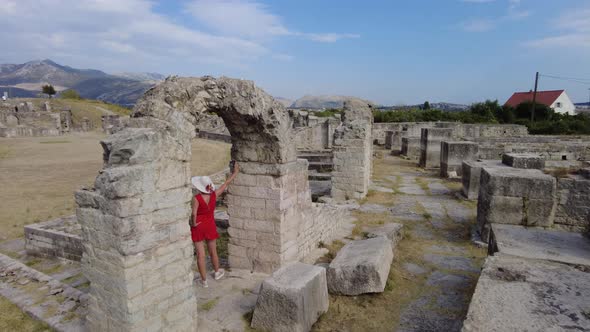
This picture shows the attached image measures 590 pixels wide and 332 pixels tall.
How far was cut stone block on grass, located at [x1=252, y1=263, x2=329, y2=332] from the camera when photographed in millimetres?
4004

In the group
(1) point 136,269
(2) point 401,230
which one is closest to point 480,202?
(2) point 401,230

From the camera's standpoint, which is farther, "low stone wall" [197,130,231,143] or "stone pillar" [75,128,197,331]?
"low stone wall" [197,130,231,143]

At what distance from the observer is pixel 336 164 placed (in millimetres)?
10180

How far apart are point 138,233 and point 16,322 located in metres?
2.90

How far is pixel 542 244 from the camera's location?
199 inches

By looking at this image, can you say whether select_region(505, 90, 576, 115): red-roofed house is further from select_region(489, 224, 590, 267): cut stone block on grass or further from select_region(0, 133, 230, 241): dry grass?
select_region(489, 224, 590, 267): cut stone block on grass

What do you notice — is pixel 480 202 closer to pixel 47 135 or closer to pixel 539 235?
pixel 539 235

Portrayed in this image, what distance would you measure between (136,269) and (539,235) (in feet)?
18.1

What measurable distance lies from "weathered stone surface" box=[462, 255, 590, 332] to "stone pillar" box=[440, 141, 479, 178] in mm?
9689

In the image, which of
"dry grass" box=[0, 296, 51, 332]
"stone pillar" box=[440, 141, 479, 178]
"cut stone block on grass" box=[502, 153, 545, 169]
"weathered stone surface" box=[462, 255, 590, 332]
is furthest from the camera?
"stone pillar" box=[440, 141, 479, 178]

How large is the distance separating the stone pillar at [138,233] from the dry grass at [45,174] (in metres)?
6.34

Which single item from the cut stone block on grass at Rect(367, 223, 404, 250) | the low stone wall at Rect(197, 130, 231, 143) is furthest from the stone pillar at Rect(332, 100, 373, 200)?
the low stone wall at Rect(197, 130, 231, 143)

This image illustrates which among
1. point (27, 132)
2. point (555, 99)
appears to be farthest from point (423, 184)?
point (555, 99)

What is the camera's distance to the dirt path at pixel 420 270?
14.5 feet
